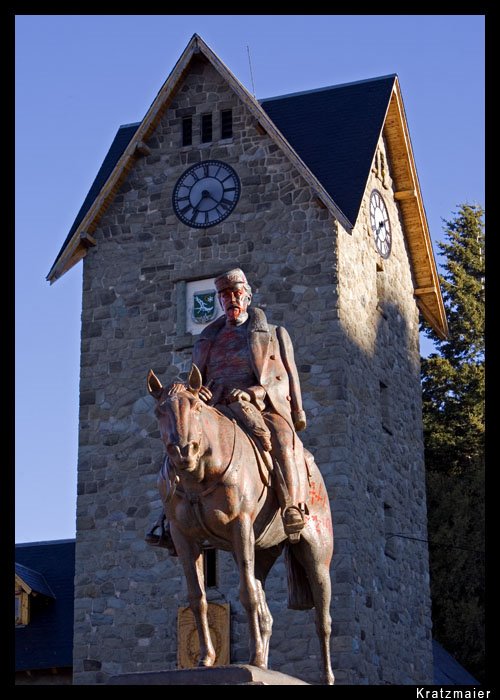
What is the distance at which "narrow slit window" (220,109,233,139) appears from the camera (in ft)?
100

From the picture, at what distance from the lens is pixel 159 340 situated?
29.6 m

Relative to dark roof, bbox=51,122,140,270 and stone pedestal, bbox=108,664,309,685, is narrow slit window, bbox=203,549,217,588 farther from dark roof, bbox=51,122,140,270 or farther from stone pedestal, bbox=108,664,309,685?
stone pedestal, bbox=108,664,309,685

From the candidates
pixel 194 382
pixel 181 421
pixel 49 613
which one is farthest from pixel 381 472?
pixel 181 421

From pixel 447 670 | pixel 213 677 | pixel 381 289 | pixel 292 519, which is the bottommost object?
pixel 447 670

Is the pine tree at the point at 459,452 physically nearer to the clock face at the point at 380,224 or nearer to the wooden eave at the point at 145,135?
the clock face at the point at 380,224

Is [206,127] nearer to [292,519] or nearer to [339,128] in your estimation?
[339,128]

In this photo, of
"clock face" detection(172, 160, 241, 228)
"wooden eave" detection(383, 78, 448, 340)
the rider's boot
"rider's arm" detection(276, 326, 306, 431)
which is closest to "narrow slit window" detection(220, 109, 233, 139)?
"clock face" detection(172, 160, 241, 228)

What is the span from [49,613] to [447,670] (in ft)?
27.2

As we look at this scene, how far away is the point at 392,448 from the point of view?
3072 centimetres

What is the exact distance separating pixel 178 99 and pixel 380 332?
5887mm

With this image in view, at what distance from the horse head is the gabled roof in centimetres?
1545

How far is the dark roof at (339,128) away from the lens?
29.6 metres

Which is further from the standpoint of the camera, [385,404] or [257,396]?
[385,404]
